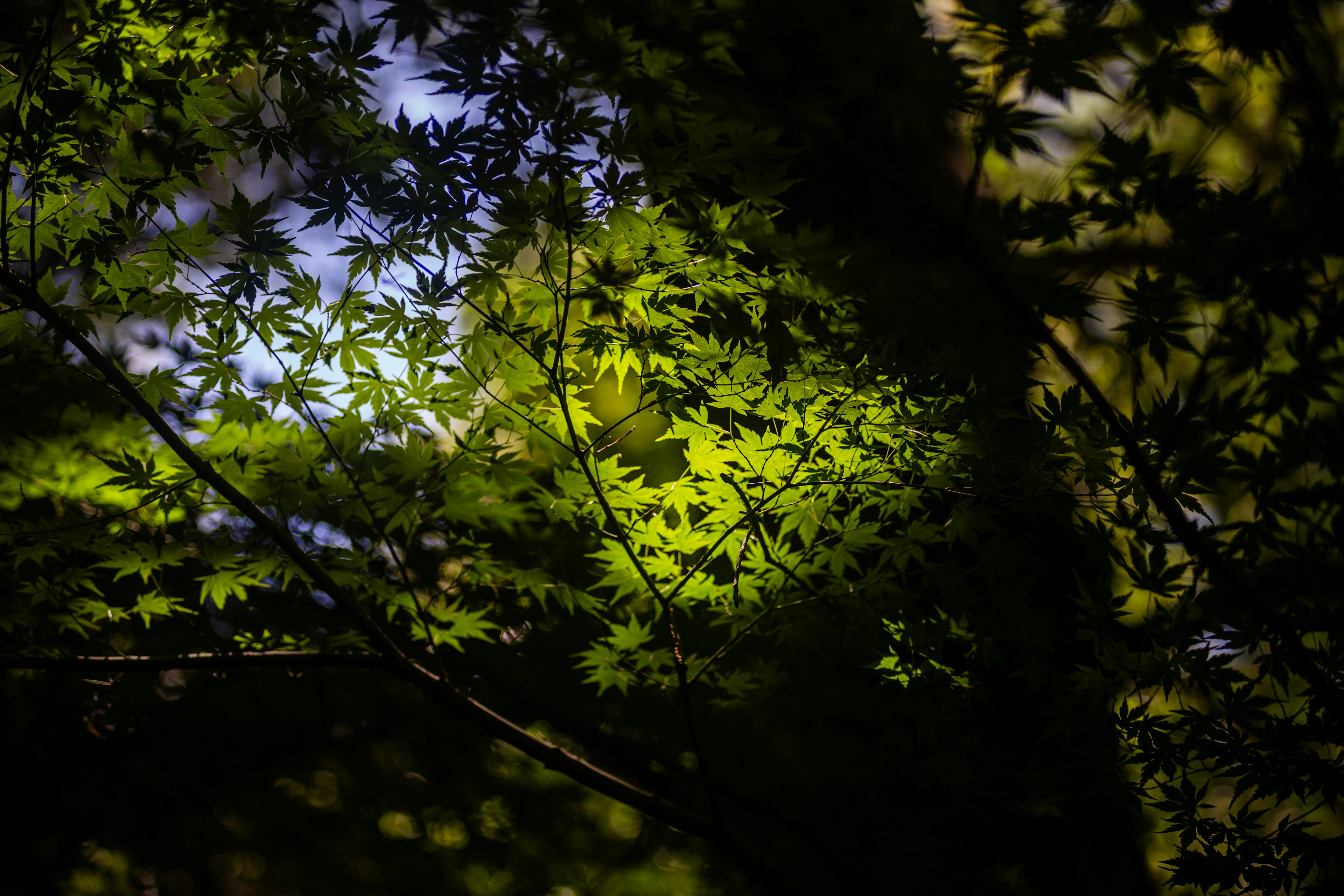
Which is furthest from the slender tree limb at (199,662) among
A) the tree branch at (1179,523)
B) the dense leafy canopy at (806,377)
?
the tree branch at (1179,523)

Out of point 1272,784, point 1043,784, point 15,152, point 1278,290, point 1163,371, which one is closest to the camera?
point 1278,290

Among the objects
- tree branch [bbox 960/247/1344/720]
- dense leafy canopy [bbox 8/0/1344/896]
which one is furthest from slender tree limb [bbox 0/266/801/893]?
tree branch [bbox 960/247/1344/720]

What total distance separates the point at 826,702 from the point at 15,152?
89.3 inches

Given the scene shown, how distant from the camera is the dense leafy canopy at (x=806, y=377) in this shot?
0.95m

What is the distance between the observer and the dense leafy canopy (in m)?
0.95

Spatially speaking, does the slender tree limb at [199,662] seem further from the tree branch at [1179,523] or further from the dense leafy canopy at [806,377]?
the tree branch at [1179,523]

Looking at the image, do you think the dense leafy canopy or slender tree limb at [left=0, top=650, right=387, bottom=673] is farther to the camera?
slender tree limb at [left=0, top=650, right=387, bottom=673]

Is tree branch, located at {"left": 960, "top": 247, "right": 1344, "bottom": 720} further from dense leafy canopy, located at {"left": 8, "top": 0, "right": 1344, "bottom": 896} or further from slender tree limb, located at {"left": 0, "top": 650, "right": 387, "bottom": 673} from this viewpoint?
slender tree limb, located at {"left": 0, "top": 650, "right": 387, "bottom": 673}

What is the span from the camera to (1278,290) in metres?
0.87

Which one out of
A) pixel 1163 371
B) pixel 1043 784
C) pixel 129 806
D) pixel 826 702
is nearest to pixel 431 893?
pixel 129 806

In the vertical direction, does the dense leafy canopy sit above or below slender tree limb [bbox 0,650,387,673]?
above

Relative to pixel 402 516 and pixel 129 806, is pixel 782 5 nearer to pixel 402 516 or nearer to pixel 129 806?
pixel 402 516

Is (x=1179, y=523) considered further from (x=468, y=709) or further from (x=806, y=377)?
(x=468, y=709)

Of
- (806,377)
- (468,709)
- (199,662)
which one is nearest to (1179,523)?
(806,377)
